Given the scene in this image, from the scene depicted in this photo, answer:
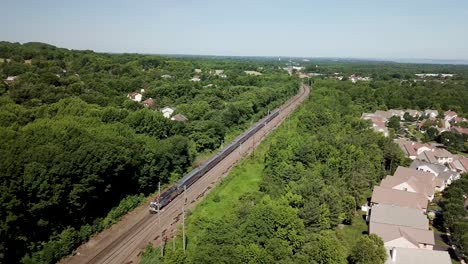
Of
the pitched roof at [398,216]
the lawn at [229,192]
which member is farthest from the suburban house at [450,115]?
the pitched roof at [398,216]

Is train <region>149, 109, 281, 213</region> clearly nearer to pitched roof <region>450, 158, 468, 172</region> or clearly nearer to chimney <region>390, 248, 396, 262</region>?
chimney <region>390, 248, 396, 262</region>

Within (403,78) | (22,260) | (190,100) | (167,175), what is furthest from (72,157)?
(403,78)

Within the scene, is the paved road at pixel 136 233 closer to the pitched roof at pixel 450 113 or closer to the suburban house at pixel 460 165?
the suburban house at pixel 460 165

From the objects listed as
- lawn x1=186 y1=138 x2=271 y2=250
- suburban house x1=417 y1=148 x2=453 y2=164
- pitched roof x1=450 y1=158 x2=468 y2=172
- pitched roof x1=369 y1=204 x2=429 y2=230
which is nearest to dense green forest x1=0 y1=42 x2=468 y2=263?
lawn x1=186 y1=138 x2=271 y2=250

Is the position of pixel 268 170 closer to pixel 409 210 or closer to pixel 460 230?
pixel 409 210

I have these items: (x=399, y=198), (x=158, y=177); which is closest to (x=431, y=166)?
(x=399, y=198)

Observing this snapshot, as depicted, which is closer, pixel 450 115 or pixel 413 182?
pixel 413 182

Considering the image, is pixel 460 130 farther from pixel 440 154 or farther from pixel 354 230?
pixel 354 230
